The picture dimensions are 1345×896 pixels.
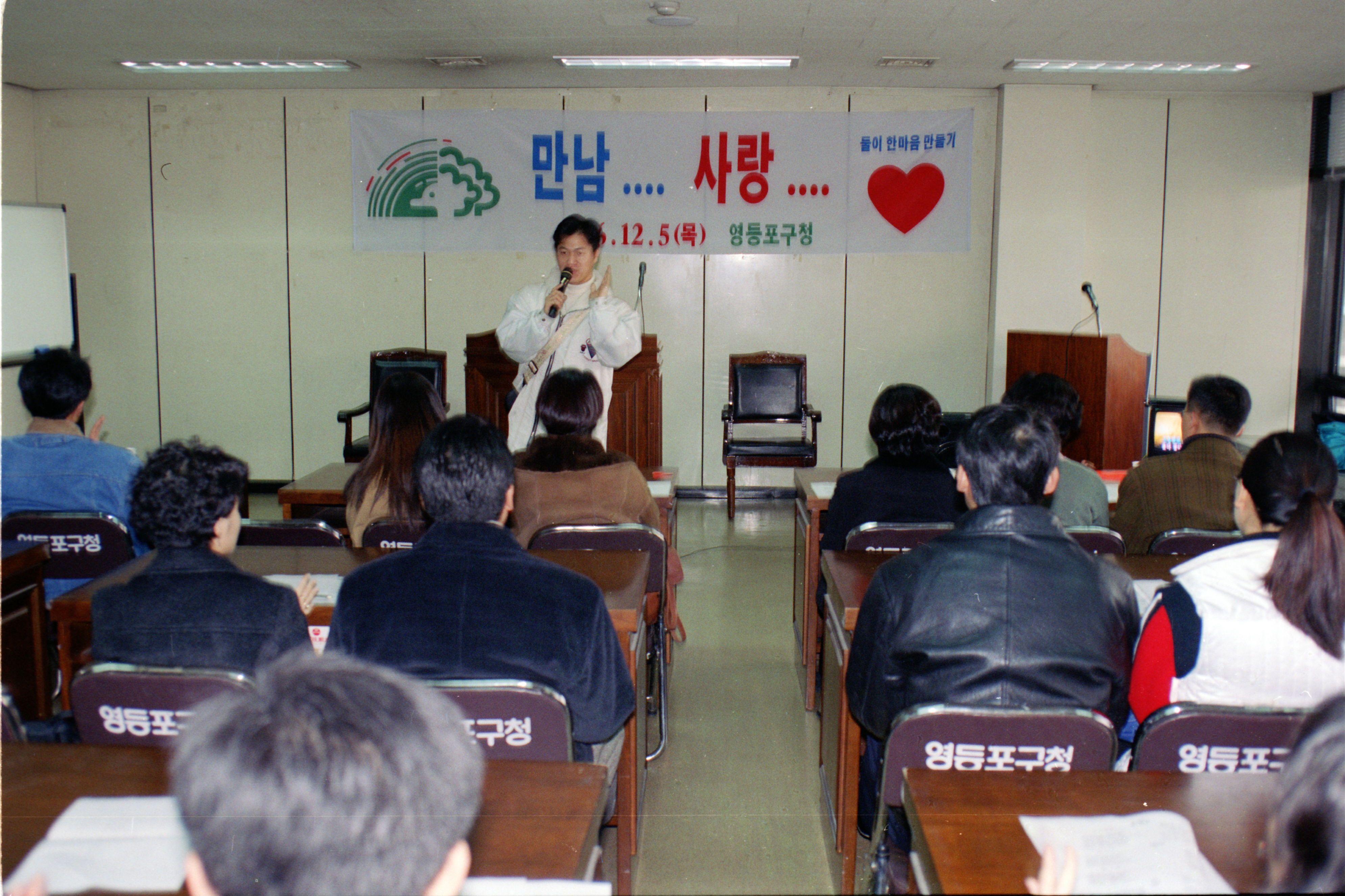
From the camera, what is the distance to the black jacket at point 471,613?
1.63 m

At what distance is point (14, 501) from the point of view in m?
2.82

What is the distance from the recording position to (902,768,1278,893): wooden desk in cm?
107

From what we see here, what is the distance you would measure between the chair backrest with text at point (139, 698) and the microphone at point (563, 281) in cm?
281

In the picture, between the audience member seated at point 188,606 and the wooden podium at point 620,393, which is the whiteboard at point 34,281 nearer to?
the wooden podium at point 620,393

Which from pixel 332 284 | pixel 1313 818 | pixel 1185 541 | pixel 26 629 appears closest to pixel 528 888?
pixel 1313 818

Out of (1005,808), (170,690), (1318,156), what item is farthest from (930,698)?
(1318,156)

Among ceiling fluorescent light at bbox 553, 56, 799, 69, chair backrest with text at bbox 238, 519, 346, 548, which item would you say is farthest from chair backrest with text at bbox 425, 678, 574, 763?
ceiling fluorescent light at bbox 553, 56, 799, 69

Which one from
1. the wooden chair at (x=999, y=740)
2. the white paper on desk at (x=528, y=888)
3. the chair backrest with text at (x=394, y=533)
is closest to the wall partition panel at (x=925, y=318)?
the chair backrest with text at (x=394, y=533)

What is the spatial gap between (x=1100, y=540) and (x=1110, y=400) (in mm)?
2332

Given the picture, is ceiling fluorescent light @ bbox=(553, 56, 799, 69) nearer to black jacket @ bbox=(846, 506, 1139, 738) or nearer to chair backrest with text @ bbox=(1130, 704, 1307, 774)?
black jacket @ bbox=(846, 506, 1139, 738)

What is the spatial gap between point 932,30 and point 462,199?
312 centimetres

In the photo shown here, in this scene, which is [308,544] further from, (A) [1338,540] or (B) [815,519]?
(A) [1338,540]

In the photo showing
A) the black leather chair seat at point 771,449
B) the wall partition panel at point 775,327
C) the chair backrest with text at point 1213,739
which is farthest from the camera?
the wall partition panel at point 775,327

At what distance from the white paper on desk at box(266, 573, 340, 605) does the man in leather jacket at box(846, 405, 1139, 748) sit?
118 cm
